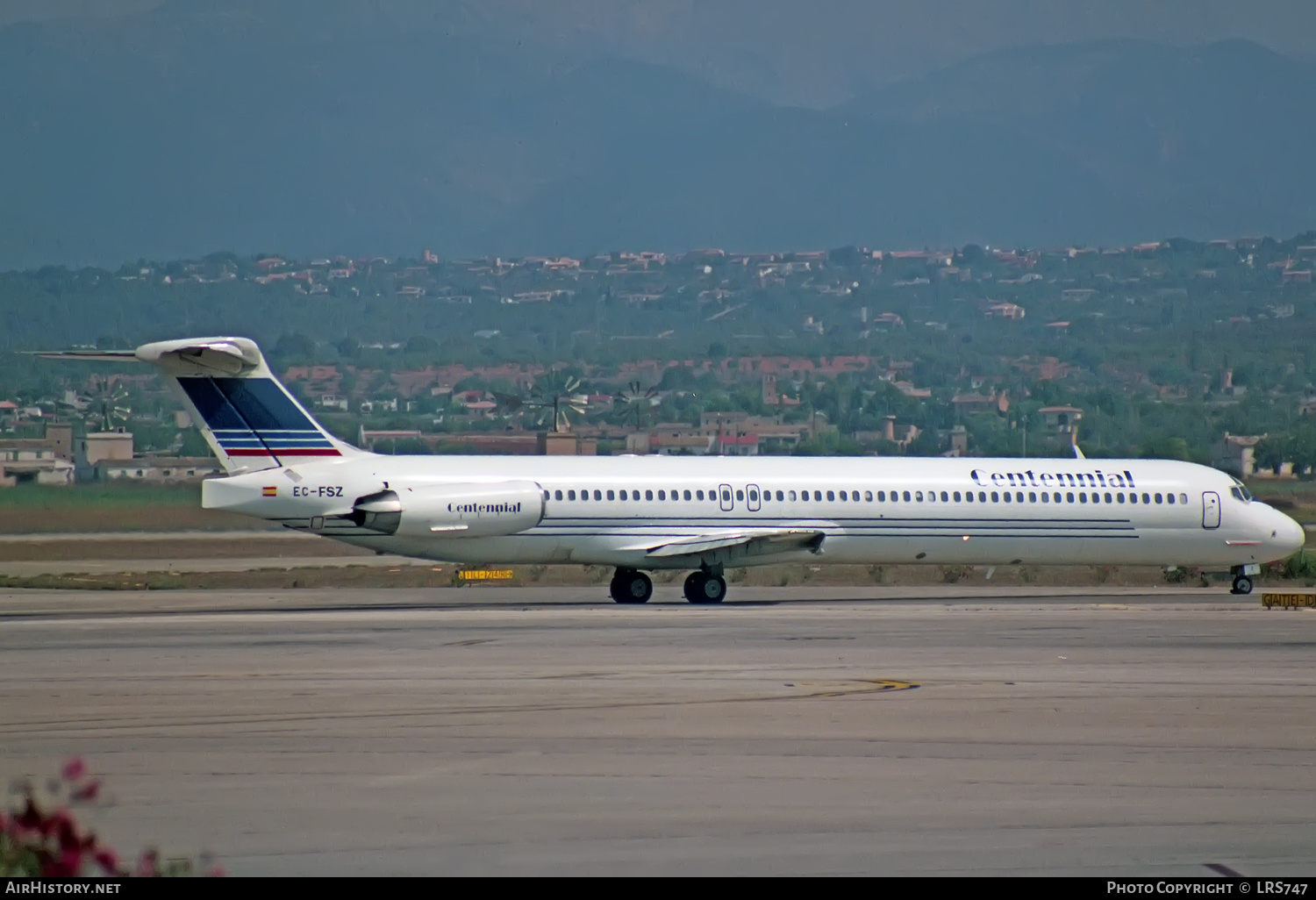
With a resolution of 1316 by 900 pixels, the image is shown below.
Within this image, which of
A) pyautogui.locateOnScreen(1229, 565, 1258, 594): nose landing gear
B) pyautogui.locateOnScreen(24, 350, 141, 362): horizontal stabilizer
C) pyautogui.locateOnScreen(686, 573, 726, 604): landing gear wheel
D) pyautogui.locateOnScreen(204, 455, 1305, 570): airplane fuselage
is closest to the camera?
pyautogui.locateOnScreen(24, 350, 141, 362): horizontal stabilizer

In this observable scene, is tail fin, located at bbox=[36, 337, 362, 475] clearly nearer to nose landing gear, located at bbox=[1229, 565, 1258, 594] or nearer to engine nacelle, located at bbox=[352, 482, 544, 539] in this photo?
engine nacelle, located at bbox=[352, 482, 544, 539]

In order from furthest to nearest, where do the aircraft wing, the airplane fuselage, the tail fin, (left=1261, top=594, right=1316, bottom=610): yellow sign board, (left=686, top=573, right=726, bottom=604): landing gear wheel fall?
(left=686, top=573, right=726, bottom=604): landing gear wheel
the aircraft wing
(left=1261, top=594, right=1316, bottom=610): yellow sign board
the airplane fuselage
the tail fin

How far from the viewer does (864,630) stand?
27359mm

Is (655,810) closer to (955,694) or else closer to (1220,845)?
(1220,845)

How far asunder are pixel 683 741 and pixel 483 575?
25636 mm

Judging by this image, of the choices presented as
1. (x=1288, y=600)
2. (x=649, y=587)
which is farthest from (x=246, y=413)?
(x=1288, y=600)

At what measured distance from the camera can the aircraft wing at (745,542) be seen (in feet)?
111

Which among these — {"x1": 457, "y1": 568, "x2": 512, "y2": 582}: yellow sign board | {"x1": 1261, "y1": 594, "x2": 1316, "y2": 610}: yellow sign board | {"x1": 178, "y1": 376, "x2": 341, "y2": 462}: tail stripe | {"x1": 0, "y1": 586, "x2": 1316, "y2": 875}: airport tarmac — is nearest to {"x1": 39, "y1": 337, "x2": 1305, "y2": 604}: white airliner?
{"x1": 178, "y1": 376, "x2": 341, "y2": 462}: tail stripe

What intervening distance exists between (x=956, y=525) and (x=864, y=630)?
29.5ft

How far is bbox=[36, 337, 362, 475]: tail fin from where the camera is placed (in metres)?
31.6

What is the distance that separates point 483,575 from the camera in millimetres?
41469

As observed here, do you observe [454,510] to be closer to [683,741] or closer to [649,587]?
[649,587]

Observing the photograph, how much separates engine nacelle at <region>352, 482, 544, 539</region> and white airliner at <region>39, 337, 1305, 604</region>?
1.2 inches
